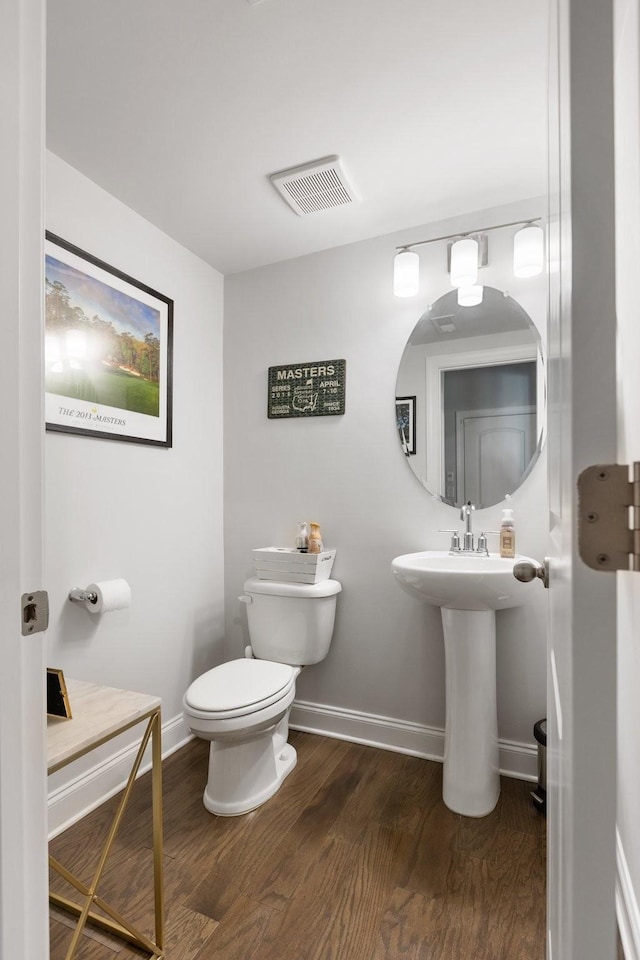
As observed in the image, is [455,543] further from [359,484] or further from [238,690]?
[238,690]

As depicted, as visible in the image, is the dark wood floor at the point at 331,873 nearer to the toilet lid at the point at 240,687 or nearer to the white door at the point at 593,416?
the toilet lid at the point at 240,687

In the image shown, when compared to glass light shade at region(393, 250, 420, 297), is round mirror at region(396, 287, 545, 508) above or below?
below

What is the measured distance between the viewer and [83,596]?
1.78 meters

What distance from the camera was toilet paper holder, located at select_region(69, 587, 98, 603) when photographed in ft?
5.79

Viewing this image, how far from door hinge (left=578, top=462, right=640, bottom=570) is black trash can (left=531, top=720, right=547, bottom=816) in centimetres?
174

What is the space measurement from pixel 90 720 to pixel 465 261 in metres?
2.02

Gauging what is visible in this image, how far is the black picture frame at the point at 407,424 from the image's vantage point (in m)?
2.22

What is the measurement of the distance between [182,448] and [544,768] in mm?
1992

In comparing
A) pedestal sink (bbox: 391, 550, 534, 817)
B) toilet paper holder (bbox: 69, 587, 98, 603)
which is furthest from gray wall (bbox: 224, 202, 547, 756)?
toilet paper holder (bbox: 69, 587, 98, 603)

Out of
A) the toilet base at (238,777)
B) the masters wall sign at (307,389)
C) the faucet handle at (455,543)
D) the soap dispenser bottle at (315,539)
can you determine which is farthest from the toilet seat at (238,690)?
the masters wall sign at (307,389)

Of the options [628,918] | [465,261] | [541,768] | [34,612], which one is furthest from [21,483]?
[541,768]

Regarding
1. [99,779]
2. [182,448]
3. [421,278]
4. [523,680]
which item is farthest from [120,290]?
[523,680]

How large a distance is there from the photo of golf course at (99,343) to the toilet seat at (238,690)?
1131 millimetres

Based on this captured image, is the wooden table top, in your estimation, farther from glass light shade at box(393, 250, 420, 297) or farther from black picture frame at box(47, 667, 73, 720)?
glass light shade at box(393, 250, 420, 297)
